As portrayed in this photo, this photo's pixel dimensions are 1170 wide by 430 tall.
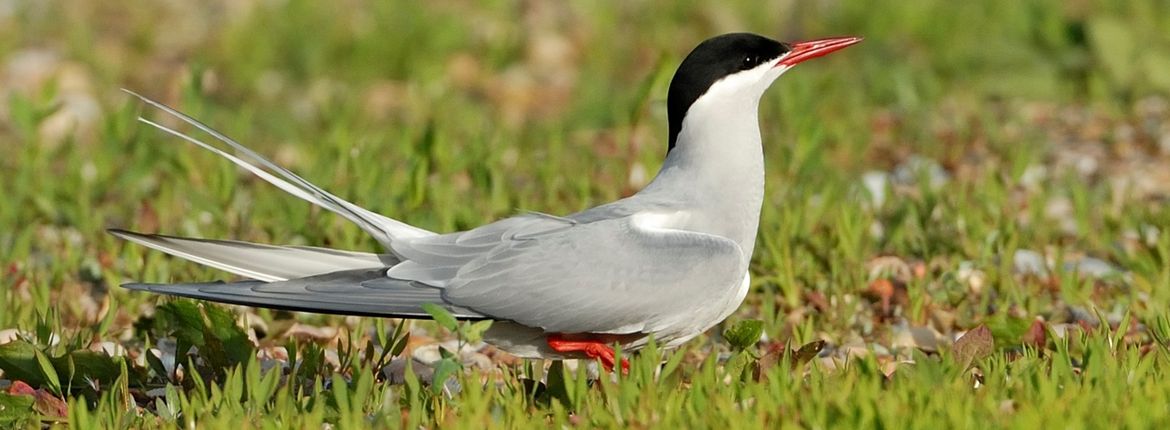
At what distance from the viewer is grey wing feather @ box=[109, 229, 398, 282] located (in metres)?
4.05

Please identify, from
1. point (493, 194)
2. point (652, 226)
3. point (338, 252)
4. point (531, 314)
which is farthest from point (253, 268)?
point (493, 194)

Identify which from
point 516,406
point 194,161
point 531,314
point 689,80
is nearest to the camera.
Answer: point 516,406

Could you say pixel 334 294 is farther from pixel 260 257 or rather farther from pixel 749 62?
pixel 749 62

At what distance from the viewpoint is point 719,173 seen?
4375mm

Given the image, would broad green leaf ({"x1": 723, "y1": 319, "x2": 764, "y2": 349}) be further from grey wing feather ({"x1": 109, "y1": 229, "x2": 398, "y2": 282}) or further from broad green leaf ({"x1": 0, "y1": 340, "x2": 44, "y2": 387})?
broad green leaf ({"x1": 0, "y1": 340, "x2": 44, "y2": 387})

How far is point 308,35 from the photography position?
9.45 m

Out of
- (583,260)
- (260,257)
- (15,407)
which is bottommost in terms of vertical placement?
(15,407)

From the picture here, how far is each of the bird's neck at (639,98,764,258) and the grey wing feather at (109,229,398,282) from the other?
755 millimetres

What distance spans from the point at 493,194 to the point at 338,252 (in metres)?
1.87

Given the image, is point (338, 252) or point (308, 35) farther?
point (308, 35)

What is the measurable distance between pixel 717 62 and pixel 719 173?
29 centimetres

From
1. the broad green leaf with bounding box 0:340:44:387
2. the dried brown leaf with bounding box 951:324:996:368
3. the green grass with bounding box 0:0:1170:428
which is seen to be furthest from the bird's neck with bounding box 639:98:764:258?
the broad green leaf with bounding box 0:340:44:387

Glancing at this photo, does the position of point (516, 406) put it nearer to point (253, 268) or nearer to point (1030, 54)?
point (253, 268)

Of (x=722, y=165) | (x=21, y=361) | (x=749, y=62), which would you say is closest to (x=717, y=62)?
(x=749, y=62)
